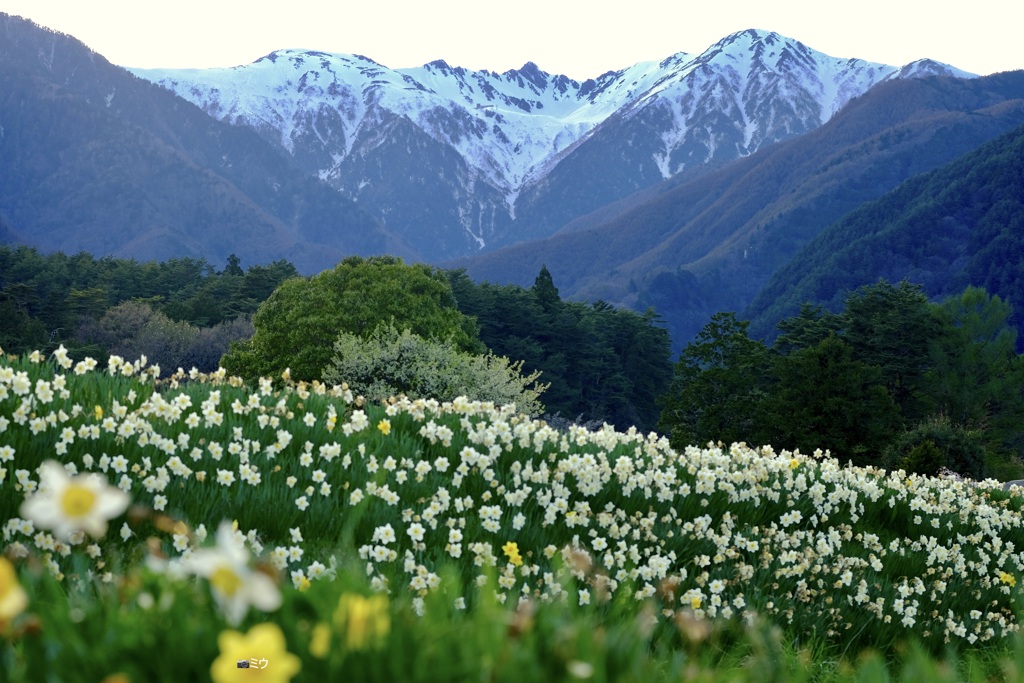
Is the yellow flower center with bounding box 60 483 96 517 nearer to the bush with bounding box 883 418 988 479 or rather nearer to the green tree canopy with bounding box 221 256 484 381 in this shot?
the bush with bounding box 883 418 988 479

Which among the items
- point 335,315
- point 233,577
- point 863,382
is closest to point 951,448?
point 863,382

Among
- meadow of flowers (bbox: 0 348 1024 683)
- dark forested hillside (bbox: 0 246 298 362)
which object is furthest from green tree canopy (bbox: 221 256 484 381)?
meadow of flowers (bbox: 0 348 1024 683)

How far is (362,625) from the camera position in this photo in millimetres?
1707

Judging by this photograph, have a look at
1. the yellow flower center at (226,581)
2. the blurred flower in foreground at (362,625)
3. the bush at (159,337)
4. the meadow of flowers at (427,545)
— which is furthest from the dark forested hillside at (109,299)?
the yellow flower center at (226,581)

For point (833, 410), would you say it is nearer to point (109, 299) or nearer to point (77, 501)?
point (77, 501)

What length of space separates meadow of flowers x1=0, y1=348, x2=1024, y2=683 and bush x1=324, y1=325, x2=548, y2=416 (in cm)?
2498

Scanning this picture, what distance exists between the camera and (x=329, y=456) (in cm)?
664

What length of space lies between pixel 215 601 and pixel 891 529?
9.29 m

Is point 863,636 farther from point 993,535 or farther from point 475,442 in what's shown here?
point 993,535

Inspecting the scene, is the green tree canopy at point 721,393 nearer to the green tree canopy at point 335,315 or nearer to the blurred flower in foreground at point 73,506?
the green tree canopy at point 335,315

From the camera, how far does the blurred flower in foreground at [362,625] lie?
67.0 inches

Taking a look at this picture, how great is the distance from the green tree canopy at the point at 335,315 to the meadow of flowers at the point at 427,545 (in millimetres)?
35374

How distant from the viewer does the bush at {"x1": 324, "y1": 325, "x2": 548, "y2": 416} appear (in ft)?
115

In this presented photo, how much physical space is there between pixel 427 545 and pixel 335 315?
41.6 meters
